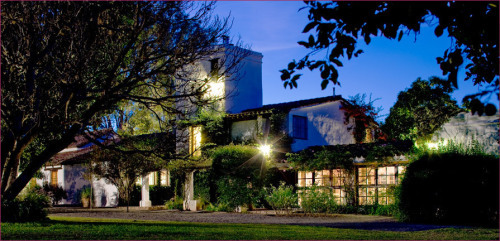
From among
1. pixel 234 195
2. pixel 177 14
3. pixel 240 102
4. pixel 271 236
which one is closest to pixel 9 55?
pixel 177 14

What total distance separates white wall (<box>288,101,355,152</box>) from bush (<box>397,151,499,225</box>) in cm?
1282

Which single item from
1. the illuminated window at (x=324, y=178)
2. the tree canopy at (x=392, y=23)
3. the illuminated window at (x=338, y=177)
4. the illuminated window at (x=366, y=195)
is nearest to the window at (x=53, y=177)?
the illuminated window at (x=324, y=178)

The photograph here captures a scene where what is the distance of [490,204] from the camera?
15.6 meters

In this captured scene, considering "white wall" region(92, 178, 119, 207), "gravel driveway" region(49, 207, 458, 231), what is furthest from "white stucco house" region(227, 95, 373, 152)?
"white wall" region(92, 178, 119, 207)

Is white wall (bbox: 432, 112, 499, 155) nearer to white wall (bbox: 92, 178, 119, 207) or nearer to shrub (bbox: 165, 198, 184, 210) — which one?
shrub (bbox: 165, 198, 184, 210)

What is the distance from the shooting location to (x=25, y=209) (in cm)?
1526

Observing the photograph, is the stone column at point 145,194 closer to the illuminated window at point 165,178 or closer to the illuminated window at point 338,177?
the illuminated window at point 165,178

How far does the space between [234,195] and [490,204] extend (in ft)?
38.8

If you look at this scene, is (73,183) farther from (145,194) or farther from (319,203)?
(319,203)

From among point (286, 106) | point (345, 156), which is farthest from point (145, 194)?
point (345, 156)

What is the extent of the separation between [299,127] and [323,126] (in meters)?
2.30

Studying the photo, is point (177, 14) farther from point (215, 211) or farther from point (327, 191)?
point (215, 211)

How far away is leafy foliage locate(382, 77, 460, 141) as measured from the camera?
3334cm

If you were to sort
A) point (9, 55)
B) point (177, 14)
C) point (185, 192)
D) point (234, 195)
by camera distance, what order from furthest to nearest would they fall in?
point (185, 192), point (234, 195), point (177, 14), point (9, 55)
